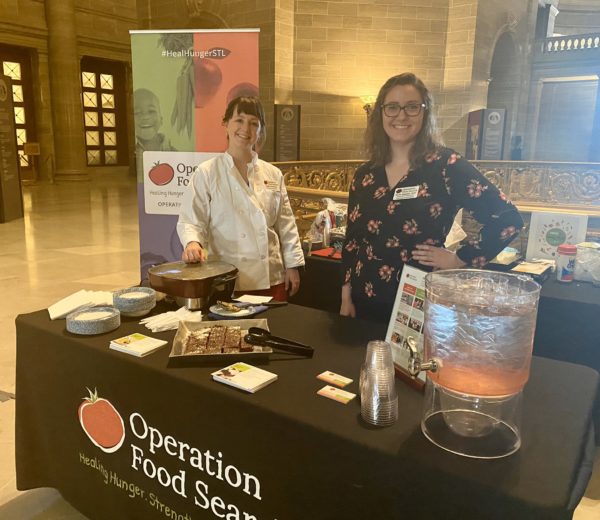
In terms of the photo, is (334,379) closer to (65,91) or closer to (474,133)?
(474,133)

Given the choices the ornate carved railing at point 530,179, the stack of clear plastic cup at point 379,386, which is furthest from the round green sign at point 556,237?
the ornate carved railing at point 530,179

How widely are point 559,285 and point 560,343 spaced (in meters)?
0.29

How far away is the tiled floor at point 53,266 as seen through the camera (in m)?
2.10

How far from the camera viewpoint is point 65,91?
13969 millimetres

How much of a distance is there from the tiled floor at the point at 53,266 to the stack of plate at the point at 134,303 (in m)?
0.84

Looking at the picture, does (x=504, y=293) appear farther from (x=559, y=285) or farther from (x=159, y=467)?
(x=559, y=285)

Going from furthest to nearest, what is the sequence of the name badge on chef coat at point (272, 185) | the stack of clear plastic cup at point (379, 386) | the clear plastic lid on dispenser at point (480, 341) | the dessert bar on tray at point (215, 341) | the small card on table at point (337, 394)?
the name badge on chef coat at point (272, 185) → the dessert bar on tray at point (215, 341) → the small card on table at point (337, 394) → the stack of clear plastic cup at point (379, 386) → the clear plastic lid on dispenser at point (480, 341)

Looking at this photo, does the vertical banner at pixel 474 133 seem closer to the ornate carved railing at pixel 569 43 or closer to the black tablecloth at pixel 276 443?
the ornate carved railing at pixel 569 43

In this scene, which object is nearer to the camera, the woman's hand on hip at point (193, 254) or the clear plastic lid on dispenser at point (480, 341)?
the clear plastic lid on dispenser at point (480, 341)

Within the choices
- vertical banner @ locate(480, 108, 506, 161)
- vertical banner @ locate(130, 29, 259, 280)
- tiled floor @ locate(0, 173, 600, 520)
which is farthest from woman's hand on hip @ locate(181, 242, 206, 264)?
vertical banner @ locate(480, 108, 506, 161)

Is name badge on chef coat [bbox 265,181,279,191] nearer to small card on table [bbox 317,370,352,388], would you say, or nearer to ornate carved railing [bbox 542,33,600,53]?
small card on table [bbox 317,370,352,388]

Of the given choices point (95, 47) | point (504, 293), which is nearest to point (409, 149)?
point (504, 293)

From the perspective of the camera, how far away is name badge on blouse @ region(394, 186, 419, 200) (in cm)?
182

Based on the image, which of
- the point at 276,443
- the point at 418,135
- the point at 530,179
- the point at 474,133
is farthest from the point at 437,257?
the point at 474,133
